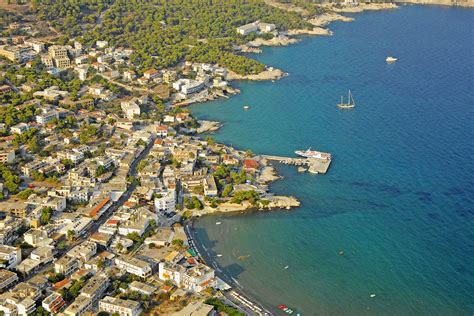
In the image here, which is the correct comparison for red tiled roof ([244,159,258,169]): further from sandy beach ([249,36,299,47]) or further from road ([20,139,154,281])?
sandy beach ([249,36,299,47])

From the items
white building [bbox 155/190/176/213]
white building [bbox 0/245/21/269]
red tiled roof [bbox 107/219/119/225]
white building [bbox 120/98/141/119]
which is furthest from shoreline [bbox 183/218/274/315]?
white building [bbox 120/98/141/119]

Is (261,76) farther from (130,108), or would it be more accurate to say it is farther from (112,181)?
(112,181)

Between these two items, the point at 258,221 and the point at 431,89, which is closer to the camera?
the point at 258,221

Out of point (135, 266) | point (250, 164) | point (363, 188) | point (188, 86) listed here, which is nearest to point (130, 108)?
point (188, 86)

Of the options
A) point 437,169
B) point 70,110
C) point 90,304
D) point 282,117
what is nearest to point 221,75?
point 282,117

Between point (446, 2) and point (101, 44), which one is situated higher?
point (101, 44)

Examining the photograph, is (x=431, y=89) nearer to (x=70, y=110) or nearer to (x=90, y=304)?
(x=70, y=110)

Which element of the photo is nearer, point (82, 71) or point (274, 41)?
point (82, 71)
